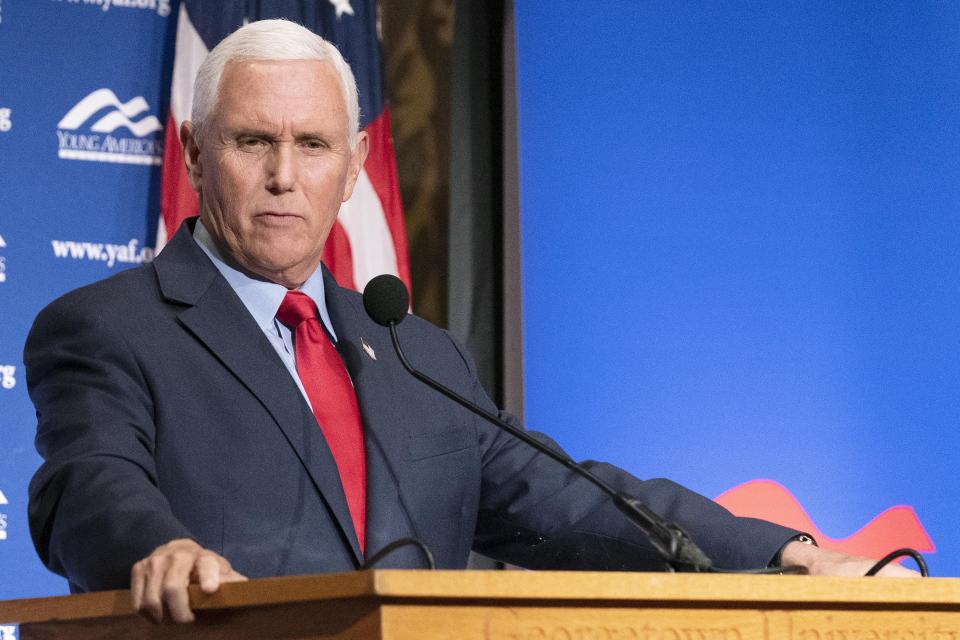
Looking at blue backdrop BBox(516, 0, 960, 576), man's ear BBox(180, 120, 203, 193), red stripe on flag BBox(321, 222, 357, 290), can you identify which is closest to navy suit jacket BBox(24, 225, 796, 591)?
man's ear BBox(180, 120, 203, 193)

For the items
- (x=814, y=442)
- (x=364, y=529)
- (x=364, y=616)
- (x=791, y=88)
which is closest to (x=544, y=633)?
(x=364, y=616)

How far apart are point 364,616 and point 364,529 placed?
30.4 inches

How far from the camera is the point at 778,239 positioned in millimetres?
3889

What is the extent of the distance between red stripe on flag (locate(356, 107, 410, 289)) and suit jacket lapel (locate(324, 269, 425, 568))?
135cm

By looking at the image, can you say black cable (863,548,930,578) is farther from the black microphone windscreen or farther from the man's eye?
the man's eye

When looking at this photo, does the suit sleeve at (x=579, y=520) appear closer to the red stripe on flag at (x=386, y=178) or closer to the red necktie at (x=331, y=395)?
the red necktie at (x=331, y=395)

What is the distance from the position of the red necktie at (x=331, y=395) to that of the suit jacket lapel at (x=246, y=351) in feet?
0.16

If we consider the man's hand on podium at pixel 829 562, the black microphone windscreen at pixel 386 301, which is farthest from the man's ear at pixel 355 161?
the man's hand on podium at pixel 829 562

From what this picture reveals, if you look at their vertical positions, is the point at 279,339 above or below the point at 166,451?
above

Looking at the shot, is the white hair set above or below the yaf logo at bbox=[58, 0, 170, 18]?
below

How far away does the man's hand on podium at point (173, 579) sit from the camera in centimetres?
128

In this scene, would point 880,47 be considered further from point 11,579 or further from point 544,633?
point 544,633

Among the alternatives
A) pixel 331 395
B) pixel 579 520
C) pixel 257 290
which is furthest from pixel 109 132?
pixel 579 520

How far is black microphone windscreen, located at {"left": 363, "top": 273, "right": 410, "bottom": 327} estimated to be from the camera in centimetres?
183
